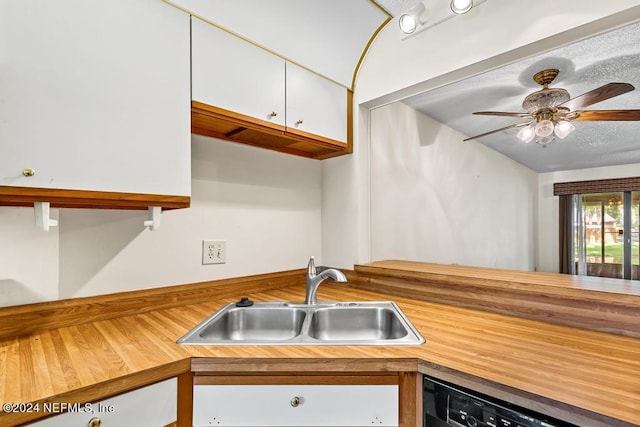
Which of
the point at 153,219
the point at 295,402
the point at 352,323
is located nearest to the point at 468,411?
the point at 295,402

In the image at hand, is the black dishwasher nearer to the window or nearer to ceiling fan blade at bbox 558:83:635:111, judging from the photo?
ceiling fan blade at bbox 558:83:635:111

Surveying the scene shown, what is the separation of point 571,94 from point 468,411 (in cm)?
301

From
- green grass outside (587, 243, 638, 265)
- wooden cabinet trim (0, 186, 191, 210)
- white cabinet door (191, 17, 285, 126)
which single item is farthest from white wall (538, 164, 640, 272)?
wooden cabinet trim (0, 186, 191, 210)

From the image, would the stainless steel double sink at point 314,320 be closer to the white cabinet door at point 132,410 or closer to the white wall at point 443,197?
the white cabinet door at point 132,410

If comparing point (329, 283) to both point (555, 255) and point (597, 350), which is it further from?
point (555, 255)

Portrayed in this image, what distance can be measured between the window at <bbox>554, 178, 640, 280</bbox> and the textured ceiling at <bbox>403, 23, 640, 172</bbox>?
1.41 feet

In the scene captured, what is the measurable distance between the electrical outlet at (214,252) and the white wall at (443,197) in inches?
35.8

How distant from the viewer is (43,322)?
1.04m

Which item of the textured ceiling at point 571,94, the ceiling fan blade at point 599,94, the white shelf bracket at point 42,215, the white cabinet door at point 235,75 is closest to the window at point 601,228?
the textured ceiling at point 571,94

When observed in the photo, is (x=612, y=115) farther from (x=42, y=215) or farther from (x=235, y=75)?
(x=42, y=215)

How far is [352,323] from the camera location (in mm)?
1386

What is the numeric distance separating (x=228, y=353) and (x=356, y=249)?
108cm

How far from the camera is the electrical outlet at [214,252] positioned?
4.84 ft

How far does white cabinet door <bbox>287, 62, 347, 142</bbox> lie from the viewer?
4.78 feet
